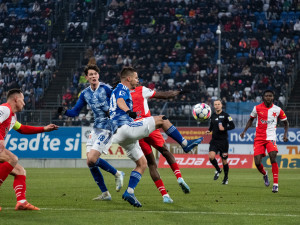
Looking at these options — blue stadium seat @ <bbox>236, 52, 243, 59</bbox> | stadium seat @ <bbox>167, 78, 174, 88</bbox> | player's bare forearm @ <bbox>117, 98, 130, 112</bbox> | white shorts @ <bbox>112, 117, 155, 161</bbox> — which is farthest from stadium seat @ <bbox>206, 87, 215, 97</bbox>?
white shorts @ <bbox>112, 117, 155, 161</bbox>

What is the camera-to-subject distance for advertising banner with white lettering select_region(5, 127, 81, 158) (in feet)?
109

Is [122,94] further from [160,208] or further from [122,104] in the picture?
[160,208]

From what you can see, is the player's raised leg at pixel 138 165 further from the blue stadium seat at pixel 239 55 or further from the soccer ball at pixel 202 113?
the blue stadium seat at pixel 239 55

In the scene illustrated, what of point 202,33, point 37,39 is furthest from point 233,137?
point 37,39

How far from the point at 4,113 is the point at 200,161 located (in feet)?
73.4

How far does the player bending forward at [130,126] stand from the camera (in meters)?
11.2

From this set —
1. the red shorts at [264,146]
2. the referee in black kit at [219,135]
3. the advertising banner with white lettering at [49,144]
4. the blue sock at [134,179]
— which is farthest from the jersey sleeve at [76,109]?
the advertising banner with white lettering at [49,144]

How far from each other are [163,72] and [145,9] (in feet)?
24.1

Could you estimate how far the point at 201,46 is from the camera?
42000 mm

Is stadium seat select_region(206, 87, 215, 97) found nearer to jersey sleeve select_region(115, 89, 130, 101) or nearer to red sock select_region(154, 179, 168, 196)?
red sock select_region(154, 179, 168, 196)

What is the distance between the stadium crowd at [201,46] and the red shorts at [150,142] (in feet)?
72.4

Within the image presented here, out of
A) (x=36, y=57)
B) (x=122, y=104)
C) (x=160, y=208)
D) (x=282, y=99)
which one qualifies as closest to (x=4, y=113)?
(x=122, y=104)

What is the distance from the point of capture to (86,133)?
33250 millimetres

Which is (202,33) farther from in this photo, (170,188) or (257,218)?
(257,218)
